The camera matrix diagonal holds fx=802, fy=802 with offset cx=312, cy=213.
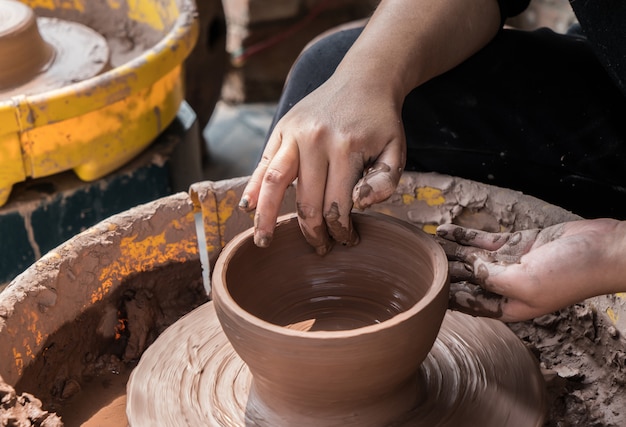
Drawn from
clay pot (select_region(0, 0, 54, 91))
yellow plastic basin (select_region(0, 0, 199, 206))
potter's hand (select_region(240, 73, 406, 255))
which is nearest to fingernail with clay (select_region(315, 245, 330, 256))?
potter's hand (select_region(240, 73, 406, 255))

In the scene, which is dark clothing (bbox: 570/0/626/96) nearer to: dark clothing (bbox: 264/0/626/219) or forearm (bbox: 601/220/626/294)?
dark clothing (bbox: 264/0/626/219)

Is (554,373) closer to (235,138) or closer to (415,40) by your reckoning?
(415,40)

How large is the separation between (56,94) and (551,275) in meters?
1.21

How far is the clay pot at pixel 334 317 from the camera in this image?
112cm

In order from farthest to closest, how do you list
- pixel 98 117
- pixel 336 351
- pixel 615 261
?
pixel 98 117 < pixel 615 261 < pixel 336 351

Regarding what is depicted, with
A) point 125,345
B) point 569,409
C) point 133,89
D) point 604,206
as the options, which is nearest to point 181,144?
point 133,89

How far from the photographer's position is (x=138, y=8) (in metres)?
2.64

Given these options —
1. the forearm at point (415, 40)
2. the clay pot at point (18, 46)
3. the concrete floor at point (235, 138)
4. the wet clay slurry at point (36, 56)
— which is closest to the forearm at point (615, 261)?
the forearm at point (415, 40)

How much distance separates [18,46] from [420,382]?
1490mm

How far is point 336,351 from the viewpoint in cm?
110

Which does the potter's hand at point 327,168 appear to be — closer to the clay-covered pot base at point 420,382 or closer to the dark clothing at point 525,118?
the clay-covered pot base at point 420,382

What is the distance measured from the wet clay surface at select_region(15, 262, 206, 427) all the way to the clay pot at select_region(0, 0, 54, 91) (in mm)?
870

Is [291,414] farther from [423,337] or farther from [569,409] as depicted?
[569,409]

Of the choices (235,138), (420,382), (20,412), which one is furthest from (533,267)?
(235,138)
